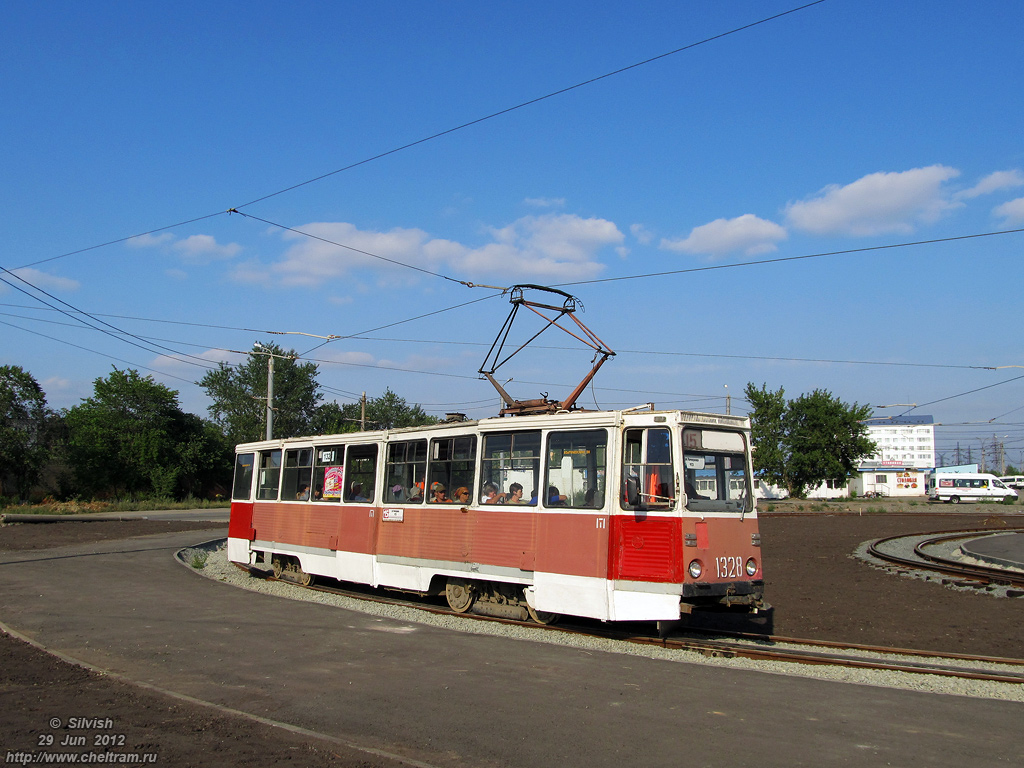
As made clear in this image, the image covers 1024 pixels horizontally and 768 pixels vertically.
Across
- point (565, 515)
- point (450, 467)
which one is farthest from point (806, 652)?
point (450, 467)

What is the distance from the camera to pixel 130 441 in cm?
5538

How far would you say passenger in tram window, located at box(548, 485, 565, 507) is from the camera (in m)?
10.6

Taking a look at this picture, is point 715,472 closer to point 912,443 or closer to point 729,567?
point 729,567

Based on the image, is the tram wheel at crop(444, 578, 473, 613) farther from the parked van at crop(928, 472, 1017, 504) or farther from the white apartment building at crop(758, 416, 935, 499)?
the parked van at crop(928, 472, 1017, 504)

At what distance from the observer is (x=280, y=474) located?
677 inches

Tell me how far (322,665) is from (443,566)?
4.18 m

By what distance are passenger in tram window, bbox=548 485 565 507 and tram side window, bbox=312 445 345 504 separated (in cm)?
567

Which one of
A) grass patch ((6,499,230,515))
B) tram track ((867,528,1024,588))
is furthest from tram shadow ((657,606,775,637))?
grass patch ((6,499,230,515))

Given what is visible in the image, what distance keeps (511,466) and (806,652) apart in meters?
4.58

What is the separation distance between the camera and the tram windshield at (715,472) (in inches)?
388

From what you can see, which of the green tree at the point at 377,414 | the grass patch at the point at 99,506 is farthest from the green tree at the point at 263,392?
the grass patch at the point at 99,506

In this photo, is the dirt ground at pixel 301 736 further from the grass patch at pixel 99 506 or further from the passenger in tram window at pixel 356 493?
the grass patch at pixel 99 506

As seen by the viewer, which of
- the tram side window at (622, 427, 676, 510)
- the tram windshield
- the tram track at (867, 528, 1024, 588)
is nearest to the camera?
the tram side window at (622, 427, 676, 510)

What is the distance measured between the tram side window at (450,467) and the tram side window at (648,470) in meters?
2.83
